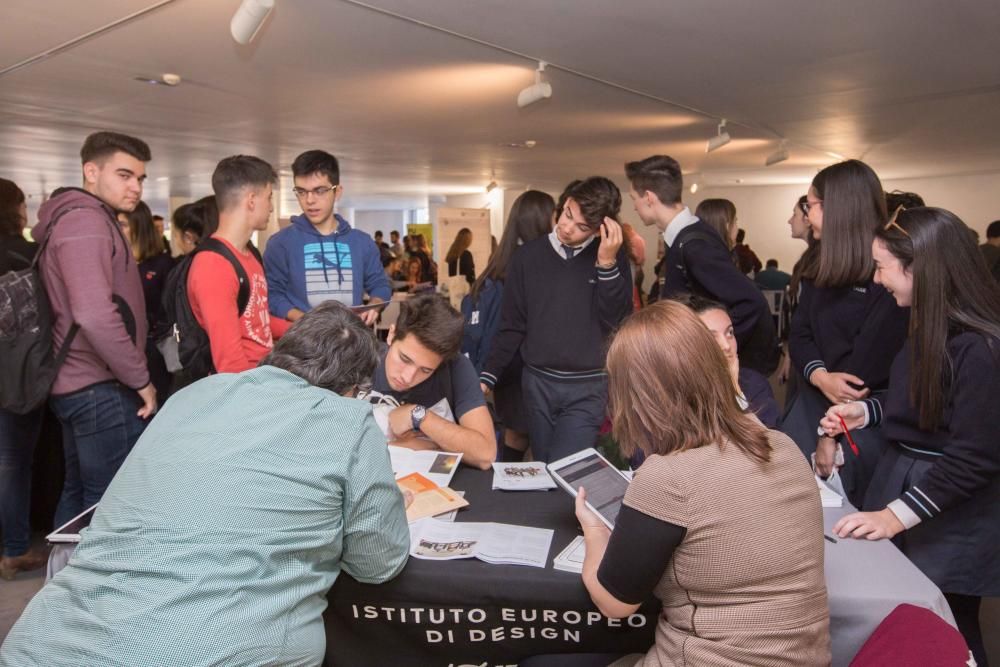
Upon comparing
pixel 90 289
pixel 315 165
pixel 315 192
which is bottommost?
pixel 90 289

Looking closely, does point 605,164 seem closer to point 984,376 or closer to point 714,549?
point 984,376

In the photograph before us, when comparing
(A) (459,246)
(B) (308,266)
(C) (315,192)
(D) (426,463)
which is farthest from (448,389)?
(A) (459,246)

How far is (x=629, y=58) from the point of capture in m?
4.38

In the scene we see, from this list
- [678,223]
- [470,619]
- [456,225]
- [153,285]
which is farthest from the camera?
[456,225]

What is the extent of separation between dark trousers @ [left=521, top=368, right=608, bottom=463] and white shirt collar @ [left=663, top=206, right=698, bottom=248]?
0.65 metres

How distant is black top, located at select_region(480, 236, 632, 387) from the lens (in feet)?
8.38

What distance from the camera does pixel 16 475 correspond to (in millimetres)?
2729

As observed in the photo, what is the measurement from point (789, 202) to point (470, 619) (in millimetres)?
14427

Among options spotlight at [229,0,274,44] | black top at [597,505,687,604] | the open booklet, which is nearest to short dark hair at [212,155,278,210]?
A: spotlight at [229,0,274,44]

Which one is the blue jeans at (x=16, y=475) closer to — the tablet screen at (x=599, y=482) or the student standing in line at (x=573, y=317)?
the student standing in line at (x=573, y=317)

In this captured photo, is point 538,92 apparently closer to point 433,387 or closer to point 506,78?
point 506,78

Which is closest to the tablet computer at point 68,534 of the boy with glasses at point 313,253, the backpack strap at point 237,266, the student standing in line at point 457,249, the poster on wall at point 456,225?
the backpack strap at point 237,266

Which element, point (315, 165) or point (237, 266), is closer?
point (237, 266)

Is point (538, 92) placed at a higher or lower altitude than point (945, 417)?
higher
